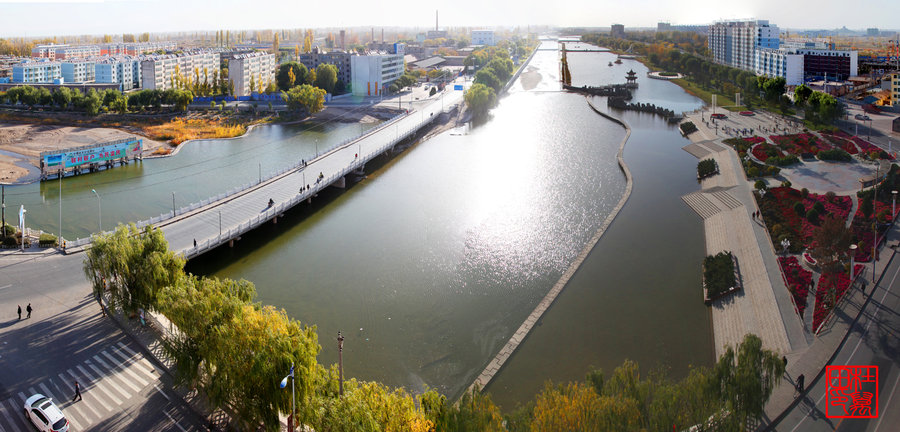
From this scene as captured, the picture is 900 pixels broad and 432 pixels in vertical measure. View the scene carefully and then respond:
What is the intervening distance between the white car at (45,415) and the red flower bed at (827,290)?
40.1 feet

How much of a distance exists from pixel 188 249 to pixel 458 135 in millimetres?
21410

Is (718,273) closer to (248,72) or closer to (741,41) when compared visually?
(248,72)

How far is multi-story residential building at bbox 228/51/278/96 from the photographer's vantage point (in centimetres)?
4591

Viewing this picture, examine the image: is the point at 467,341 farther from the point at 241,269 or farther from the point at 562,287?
the point at 241,269

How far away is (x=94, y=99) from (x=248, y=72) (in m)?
13.3

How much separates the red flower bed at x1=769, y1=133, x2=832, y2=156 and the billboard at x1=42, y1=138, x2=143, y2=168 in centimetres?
2803

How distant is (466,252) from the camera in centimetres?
1625

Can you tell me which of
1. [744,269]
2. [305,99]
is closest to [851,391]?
[744,269]

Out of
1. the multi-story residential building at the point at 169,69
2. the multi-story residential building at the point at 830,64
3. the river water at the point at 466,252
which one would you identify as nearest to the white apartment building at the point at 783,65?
the multi-story residential building at the point at 830,64

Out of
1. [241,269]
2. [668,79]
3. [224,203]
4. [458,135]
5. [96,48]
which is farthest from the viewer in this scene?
[96,48]

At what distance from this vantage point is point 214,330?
336 inches

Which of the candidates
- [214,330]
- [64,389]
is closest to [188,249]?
[64,389]

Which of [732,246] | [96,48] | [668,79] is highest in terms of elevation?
[96,48]

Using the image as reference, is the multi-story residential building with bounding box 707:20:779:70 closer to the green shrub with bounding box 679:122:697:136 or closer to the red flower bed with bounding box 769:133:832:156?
the green shrub with bounding box 679:122:697:136
